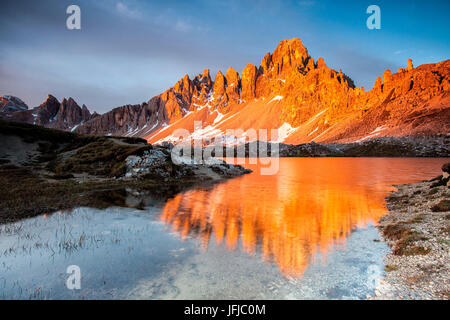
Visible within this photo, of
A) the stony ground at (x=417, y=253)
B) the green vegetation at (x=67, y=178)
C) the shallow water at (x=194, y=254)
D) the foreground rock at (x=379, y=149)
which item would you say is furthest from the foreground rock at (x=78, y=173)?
the foreground rock at (x=379, y=149)

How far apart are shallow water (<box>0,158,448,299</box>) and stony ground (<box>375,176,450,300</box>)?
46cm

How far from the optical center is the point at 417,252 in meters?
8.93

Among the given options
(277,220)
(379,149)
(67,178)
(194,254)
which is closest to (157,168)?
(67,178)

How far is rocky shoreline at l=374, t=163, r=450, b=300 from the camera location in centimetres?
670

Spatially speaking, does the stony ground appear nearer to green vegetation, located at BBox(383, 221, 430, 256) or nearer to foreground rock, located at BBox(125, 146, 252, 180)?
green vegetation, located at BBox(383, 221, 430, 256)

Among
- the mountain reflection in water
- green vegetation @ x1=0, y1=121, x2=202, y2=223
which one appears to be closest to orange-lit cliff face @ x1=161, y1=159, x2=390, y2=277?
the mountain reflection in water

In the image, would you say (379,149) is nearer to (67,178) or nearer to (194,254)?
(67,178)

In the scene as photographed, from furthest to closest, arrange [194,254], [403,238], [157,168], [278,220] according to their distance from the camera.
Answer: [157,168] → [278,220] → [403,238] → [194,254]

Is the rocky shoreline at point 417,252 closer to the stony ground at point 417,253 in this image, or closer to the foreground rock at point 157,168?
the stony ground at point 417,253

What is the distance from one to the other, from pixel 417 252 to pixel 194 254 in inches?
338

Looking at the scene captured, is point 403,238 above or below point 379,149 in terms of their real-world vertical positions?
below

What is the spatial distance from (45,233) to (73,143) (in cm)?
3779

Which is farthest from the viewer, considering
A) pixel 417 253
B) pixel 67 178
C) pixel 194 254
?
pixel 67 178

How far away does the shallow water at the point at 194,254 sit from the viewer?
6953mm
